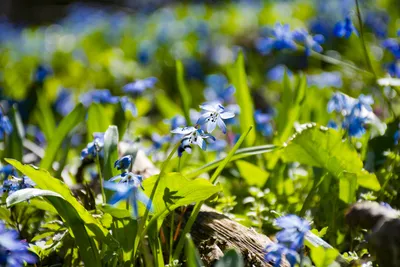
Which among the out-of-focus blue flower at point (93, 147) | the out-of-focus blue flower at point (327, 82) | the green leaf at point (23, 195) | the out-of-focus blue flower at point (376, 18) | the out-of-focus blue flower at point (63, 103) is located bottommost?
the out-of-focus blue flower at point (376, 18)

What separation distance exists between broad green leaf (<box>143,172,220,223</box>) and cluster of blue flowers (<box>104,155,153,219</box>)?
0.24 ft

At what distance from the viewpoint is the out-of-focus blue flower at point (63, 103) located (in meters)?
4.22

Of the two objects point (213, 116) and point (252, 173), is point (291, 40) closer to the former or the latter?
point (252, 173)

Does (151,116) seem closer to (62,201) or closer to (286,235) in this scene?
(62,201)

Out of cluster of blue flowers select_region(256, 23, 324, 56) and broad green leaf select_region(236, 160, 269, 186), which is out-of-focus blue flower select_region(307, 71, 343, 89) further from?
broad green leaf select_region(236, 160, 269, 186)

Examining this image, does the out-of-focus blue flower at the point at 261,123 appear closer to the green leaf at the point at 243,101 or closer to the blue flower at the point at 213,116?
the green leaf at the point at 243,101

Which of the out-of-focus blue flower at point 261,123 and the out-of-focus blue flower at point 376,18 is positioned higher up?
the out-of-focus blue flower at point 261,123

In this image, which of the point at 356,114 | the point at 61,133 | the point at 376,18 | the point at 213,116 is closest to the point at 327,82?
the point at 356,114

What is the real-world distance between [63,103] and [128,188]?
9.86 feet

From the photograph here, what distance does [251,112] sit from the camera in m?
2.72

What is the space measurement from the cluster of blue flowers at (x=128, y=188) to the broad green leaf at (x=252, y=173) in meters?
0.85

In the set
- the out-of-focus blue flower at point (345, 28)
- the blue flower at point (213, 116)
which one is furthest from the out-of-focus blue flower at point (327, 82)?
the blue flower at point (213, 116)

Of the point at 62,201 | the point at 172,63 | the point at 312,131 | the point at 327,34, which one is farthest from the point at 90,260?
the point at 327,34

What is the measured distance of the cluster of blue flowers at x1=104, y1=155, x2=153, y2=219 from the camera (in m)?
1.39
